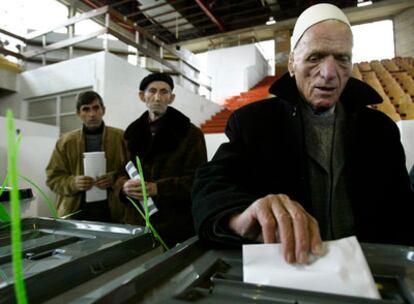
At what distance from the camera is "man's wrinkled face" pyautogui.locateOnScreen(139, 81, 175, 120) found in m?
1.66

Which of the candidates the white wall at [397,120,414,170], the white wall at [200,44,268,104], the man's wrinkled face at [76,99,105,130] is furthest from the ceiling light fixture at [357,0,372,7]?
the man's wrinkled face at [76,99,105,130]

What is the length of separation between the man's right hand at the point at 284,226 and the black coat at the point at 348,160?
21cm

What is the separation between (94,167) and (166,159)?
36 centimetres

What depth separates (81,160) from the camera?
177cm

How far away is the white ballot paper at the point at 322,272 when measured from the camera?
0.33 meters

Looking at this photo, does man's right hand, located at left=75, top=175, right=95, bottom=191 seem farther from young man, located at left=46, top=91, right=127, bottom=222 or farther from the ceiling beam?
the ceiling beam

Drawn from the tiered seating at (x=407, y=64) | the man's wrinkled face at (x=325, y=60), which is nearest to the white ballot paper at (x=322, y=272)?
the man's wrinkled face at (x=325, y=60)

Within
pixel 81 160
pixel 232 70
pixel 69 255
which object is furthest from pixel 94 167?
pixel 232 70

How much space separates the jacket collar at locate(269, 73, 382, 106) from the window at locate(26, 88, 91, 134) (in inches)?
129

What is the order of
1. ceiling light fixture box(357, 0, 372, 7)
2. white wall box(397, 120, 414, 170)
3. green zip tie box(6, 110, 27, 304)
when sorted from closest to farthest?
green zip tie box(6, 110, 27, 304), white wall box(397, 120, 414, 170), ceiling light fixture box(357, 0, 372, 7)

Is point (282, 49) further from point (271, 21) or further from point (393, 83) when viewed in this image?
point (393, 83)

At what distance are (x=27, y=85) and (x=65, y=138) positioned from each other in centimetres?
311

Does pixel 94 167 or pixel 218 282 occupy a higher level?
pixel 94 167

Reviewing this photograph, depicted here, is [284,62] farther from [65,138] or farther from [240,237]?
[240,237]
